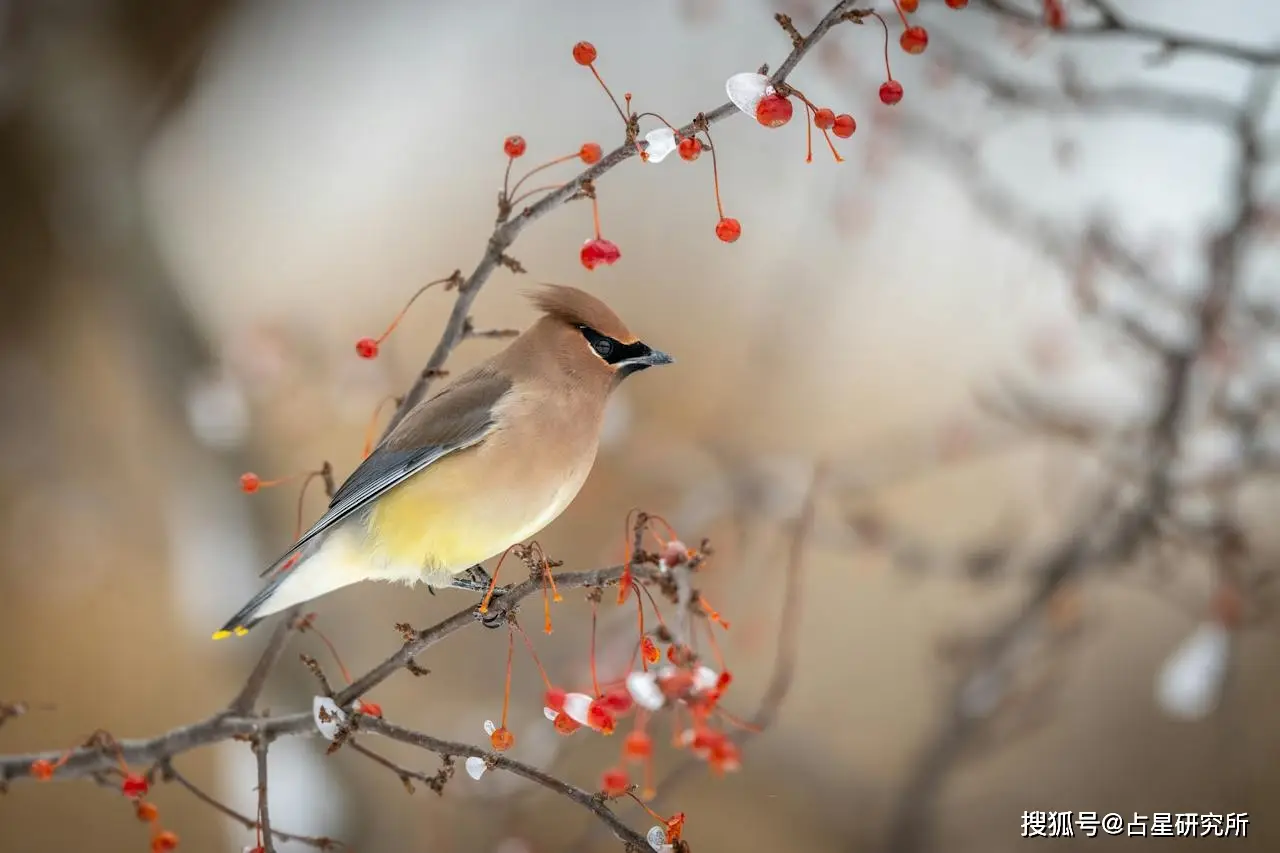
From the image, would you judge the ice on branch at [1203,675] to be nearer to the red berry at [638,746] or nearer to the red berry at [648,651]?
the red berry at [638,746]

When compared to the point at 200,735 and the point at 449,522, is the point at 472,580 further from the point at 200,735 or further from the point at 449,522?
the point at 200,735

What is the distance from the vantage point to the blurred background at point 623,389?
11.6 feet

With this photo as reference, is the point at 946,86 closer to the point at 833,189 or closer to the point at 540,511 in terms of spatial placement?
the point at 833,189

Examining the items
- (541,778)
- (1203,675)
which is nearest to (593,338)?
(541,778)

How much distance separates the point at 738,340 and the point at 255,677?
2679 millimetres

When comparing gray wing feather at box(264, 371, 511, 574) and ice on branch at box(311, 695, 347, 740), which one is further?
gray wing feather at box(264, 371, 511, 574)

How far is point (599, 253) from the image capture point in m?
1.54

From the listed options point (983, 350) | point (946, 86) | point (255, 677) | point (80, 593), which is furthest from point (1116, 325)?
point (80, 593)

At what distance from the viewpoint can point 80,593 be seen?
3973 mm

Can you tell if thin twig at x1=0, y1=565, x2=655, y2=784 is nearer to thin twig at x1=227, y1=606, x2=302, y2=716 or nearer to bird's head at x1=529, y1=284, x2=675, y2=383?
thin twig at x1=227, y1=606, x2=302, y2=716

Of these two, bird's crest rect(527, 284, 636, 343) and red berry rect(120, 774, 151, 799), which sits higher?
bird's crest rect(527, 284, 636, 343)

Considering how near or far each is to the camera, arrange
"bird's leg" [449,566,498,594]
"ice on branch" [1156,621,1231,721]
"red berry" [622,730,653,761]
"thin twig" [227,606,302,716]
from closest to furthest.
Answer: "red berry" [622,730,653,761] → "thin twig" [227,606,302,716] → "bird's leg" [449,566,498,594] → "ice on branch" [1156,621,1231,721]

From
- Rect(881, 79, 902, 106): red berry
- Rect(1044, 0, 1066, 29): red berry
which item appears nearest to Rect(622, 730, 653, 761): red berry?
Rect(881, 79, 902, 106): red berry

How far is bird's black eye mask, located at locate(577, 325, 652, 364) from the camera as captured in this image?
1930mm
